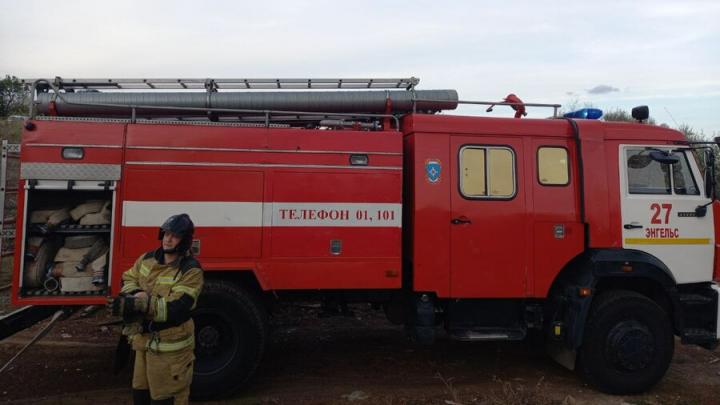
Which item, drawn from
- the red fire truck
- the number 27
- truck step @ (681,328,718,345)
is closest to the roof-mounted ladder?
the red fire truck

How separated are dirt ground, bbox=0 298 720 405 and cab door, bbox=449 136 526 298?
1083 mm

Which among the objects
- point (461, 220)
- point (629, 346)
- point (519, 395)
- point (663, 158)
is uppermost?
point (663, 158)

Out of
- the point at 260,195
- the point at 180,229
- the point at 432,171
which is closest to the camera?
the point at 180,229

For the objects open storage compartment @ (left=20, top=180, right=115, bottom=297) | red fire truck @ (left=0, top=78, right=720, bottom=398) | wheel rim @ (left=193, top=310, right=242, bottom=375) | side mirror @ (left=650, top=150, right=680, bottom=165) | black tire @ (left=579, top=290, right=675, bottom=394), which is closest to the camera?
open storage compartment @ (left=20, top=180, right=115, bottom=297)

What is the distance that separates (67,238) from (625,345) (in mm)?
5505

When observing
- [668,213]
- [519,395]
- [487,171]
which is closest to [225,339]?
[519,395]

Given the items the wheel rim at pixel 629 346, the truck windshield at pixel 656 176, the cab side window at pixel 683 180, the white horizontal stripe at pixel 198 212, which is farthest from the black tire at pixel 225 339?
the cab side window at pixel 683 180

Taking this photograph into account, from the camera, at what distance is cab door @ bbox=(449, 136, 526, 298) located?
195 inches

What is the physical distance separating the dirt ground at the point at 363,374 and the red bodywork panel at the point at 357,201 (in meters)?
1.00

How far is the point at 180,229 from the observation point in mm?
3191

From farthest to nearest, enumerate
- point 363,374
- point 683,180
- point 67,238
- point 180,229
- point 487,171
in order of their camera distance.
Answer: point 363,374
point 683,180
point 487,171
point 67,238
point 180,229

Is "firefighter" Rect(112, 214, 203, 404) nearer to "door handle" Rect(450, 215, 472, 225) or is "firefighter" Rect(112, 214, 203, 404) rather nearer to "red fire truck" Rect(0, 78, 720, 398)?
"red fire truck" Rect(0, 78, 720, 398)

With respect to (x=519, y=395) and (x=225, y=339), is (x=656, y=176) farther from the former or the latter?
(x=225, y=339)

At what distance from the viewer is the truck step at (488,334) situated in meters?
5.01
